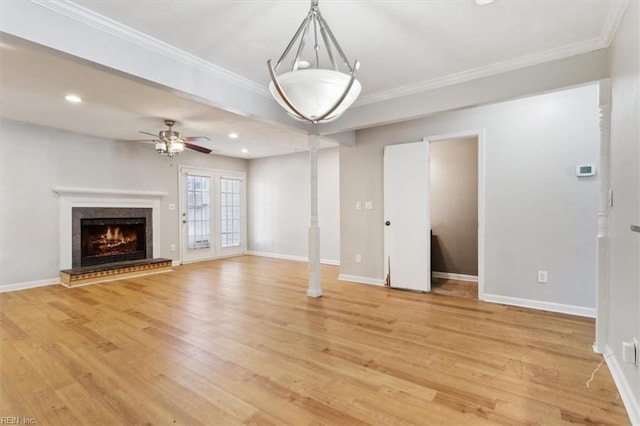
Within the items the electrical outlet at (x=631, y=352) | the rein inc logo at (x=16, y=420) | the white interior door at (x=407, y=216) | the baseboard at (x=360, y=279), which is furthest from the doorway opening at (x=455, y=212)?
the rein inc logo at (x=16, y=420)

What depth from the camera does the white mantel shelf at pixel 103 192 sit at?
16.1 ft

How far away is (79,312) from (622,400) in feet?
15.9

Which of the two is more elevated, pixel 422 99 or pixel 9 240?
pixel 422 99

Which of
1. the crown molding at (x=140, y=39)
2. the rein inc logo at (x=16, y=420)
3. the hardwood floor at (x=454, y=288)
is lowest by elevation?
the rein inc logo at (x=16, y=420)

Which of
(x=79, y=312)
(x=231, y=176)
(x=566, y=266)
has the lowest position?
(x=79, y=312)

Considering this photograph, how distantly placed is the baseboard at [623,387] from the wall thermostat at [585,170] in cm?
180

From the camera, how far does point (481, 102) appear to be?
9.43ft

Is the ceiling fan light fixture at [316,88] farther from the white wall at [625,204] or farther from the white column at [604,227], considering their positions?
the white column at [604,227]

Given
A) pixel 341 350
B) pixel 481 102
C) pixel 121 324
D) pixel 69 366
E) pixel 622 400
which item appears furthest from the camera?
pixel 121 324

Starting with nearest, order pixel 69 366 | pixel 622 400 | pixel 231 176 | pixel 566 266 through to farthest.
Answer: pixel 622 400 < pixel 69 366 < pixel 566 266 < pixel 231 176

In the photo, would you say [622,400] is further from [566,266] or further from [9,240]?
[9,240]

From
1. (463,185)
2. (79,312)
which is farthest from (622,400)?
(79,312)

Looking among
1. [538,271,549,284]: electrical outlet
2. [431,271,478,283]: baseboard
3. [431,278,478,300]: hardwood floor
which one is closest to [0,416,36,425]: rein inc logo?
[431,278,478,300]: hardwood floor

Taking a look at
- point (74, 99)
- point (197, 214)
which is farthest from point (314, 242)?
point (197, 214)
